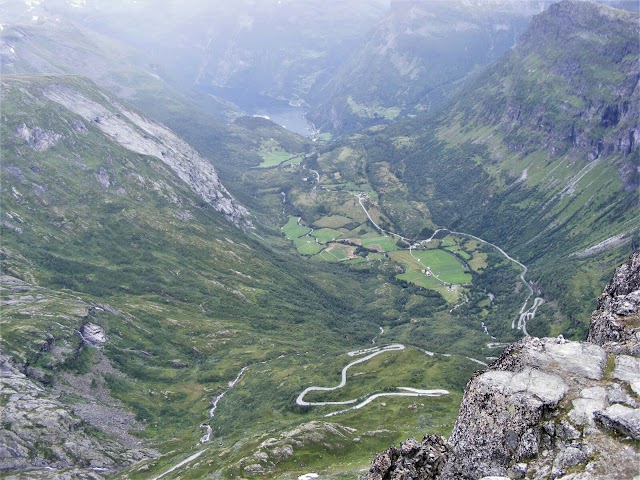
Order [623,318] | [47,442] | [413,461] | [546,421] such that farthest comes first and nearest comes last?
[47,442]
[623,318]
[413,461]
[546,421]

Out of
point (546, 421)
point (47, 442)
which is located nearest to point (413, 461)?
point (546, 421)

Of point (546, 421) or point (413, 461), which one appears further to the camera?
point (413, 461)

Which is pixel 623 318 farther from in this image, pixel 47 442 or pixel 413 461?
pixel 47 442

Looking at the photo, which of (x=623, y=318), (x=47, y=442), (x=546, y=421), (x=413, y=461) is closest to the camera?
(x=546, y=421)

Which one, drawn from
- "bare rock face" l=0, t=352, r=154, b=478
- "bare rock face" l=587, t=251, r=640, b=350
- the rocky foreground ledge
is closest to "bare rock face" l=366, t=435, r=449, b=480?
the rocky foreground ledge

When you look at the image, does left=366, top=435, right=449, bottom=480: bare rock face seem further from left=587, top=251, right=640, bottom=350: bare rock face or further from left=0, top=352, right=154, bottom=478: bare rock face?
left=0, top=352, right=154, bottom=478: bare rock face

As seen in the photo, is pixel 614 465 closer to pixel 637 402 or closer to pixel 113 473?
pixel 637 402
